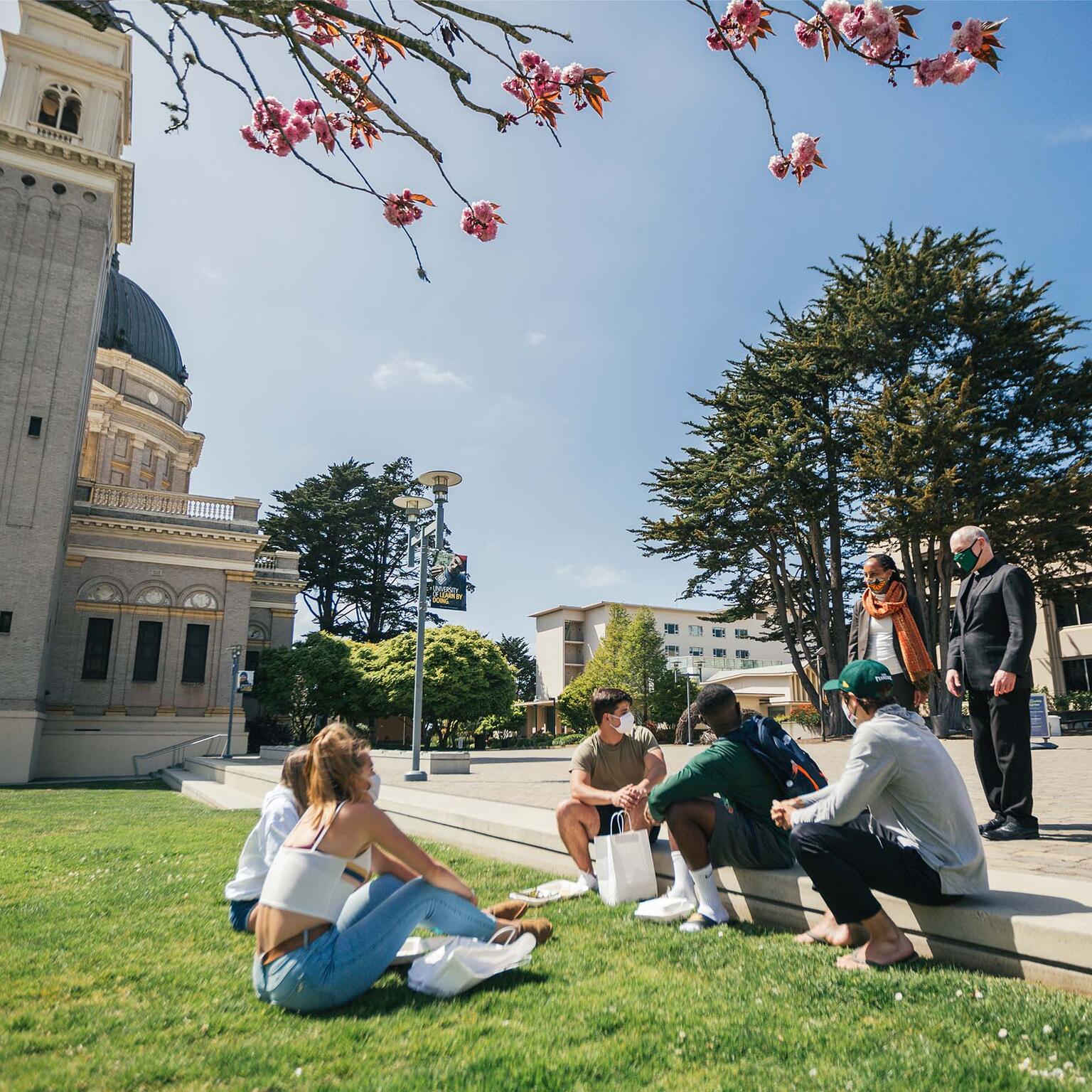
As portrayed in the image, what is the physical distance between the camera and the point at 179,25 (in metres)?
3.13

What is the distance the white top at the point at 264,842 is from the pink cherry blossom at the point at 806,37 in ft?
14.6

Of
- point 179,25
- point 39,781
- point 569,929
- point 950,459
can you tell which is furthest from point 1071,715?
point 39,781

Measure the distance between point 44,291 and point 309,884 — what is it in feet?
108

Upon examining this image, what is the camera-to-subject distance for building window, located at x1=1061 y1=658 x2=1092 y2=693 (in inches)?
1362

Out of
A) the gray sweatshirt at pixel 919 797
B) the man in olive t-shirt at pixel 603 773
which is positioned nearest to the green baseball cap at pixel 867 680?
the gray sweatshirt at pixel 919 797

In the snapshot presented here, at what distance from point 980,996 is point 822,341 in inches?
1022

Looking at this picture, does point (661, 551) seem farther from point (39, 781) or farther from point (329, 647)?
point (39, 781)

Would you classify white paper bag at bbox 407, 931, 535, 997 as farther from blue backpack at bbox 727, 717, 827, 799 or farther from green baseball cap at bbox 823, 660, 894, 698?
green baseball cap at bbox 823, 660, 894, 698

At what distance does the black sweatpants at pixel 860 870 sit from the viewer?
3295 mm

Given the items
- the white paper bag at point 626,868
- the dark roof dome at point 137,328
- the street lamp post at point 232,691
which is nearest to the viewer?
the white paper bag at point 626,868

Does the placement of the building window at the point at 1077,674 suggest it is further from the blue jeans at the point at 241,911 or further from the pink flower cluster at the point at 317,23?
the pink flower cluster at the point at 317,23

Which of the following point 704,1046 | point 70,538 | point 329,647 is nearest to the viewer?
point 704,1046

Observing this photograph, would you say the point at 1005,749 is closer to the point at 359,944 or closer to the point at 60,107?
the point at 359,944

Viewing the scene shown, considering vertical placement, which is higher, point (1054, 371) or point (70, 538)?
point (1054, 371)
